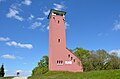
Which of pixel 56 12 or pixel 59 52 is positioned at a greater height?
pixel 56 12

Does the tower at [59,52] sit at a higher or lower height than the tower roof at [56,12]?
lower

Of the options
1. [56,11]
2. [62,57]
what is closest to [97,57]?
[62,57]

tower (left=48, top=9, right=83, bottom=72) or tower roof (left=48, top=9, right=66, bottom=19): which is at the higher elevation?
tower roof (left=48, top=9, right=66, bottom=19)

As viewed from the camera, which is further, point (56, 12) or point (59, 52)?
point (56, 12)

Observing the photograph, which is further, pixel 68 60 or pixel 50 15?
pixel 50 15

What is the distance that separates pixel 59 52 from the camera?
46.6 metres

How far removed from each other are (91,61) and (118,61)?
19.6ft

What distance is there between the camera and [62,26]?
159 feet

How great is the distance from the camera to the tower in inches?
1816

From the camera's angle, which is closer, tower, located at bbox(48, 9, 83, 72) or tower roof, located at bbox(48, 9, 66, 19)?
tower, located at bbox(48, 9, 83, 72)

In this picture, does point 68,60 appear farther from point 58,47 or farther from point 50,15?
point 50,15

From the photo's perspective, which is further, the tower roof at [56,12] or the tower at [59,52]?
the tower roof at [56,12]

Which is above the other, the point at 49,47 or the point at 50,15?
the point at 50,15

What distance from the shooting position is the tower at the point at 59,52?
1816 inches
